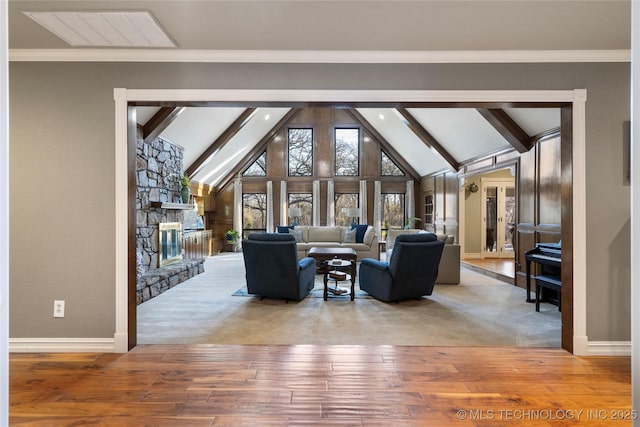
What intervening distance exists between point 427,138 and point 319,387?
22.1ft

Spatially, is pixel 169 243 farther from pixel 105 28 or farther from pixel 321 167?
pixel 321 167

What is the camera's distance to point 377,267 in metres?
4.55

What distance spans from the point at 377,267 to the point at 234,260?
4991mm

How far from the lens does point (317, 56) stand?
264cm

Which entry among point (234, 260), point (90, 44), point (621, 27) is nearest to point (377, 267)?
point (621, 27)

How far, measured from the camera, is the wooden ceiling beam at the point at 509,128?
498 cm

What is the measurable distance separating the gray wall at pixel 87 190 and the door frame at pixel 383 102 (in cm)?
6

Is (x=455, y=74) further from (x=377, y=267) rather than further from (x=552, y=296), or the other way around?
(x=552, y=296)

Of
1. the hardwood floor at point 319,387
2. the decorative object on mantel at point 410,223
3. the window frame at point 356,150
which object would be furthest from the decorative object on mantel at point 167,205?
the decorative object on mantel at point 410,223

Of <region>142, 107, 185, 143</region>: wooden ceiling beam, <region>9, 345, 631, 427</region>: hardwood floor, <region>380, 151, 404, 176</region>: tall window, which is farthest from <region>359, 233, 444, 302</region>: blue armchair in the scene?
<region>380, 151, 404, 176</region>: tall window

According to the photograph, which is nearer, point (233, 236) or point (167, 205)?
point (167, 205)

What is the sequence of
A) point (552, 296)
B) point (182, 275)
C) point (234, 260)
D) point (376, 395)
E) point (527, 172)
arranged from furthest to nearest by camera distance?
point (234, 260) → point (182, 275) → point (527, 172) → point (552, 296) → point (376, 395)

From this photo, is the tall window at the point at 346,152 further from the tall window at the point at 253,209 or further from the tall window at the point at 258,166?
the tall window at the point at 253,209

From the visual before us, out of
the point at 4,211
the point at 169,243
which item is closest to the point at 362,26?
the point at 4,211
